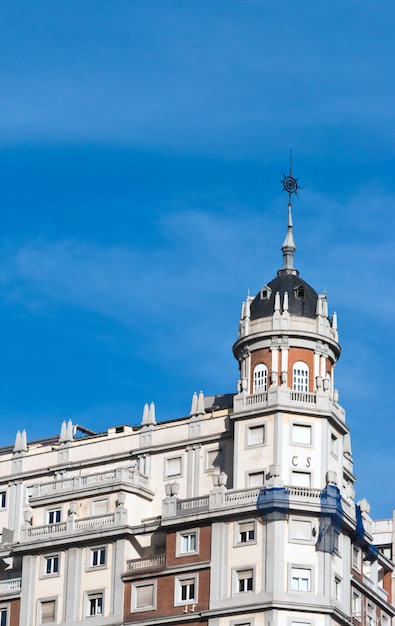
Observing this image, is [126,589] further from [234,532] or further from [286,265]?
[286,265]

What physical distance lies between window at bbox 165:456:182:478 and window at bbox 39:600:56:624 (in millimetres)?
13620

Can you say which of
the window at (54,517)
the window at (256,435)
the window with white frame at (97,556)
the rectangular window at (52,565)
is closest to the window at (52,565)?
the rectangular window at (52,565)

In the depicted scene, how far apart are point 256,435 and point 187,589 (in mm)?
12909

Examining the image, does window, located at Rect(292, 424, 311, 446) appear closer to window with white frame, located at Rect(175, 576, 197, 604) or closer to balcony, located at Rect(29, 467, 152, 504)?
balcony, located at Rect(29, 467, 152, 504)

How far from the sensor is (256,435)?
142000mm

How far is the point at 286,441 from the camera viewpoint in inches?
5541

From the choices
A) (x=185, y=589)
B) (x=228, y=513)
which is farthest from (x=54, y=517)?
(x=228, y=513)

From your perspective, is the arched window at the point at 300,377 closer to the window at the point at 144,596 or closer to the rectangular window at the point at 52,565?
the window at the point at 144,596

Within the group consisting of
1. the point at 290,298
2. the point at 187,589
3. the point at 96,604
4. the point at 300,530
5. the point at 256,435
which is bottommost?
the point at 96,604

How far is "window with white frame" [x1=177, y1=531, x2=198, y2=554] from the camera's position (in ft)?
451

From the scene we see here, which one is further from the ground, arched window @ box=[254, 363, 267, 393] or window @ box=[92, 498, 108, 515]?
arched window @ box=[254, 363, 267, 393]

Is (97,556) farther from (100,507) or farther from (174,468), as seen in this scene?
(174,468)

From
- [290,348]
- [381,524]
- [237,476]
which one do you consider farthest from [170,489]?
[381,524]

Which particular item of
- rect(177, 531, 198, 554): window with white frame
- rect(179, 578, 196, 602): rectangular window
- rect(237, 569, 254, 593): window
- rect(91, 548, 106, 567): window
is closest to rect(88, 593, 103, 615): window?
rect(91, 548, 106, 567): window
